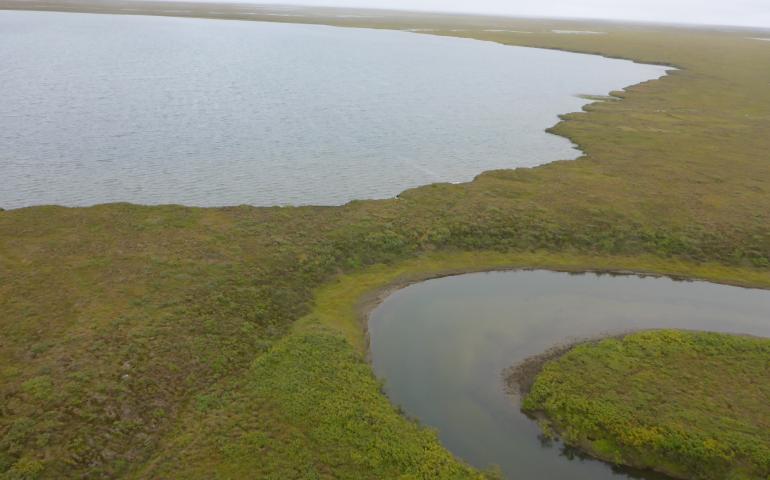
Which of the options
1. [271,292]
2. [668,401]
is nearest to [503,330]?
[668,401]

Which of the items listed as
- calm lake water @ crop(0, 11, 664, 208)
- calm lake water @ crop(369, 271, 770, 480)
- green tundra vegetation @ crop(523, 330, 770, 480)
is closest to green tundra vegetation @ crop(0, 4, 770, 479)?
calm lake water @ crop(369, 271, 770, 480)

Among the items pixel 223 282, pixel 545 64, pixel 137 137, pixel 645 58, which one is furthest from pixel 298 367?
pixel 645 58

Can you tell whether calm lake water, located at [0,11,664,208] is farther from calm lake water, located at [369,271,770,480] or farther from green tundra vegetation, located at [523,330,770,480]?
green tundra vegetation, located at [523,330,770,480]

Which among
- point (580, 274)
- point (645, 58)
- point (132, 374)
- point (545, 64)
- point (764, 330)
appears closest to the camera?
point (132, 374)

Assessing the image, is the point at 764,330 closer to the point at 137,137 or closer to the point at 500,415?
the point at 500,415

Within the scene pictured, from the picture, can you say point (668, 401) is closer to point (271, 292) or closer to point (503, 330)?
point (503, 330)
